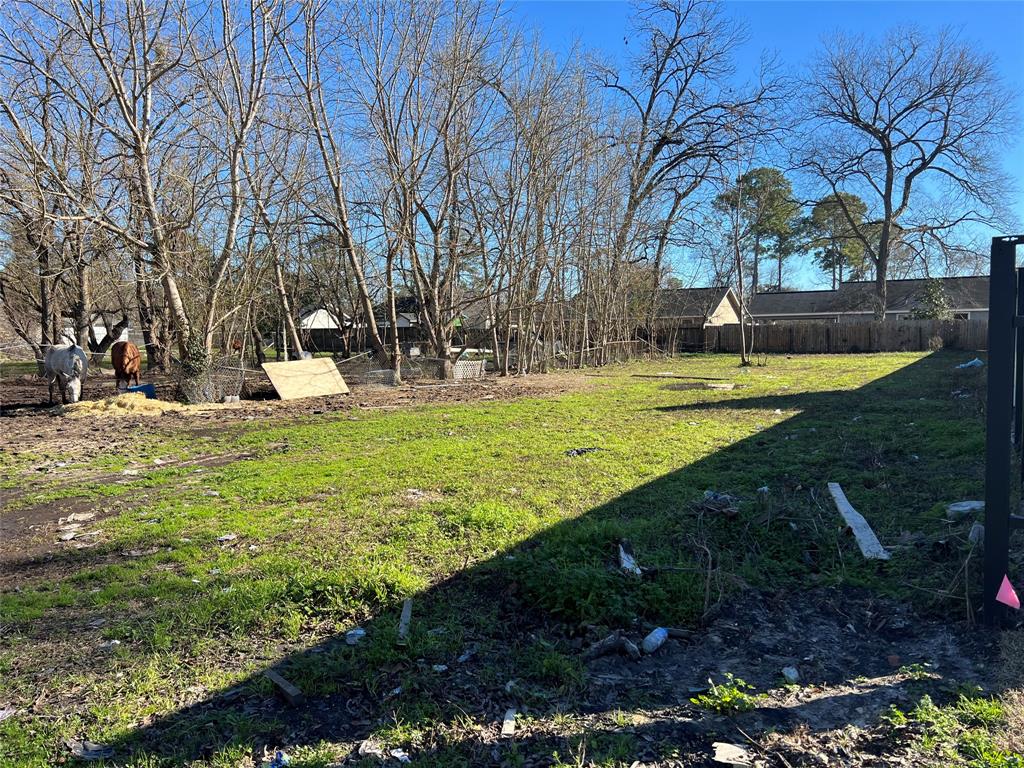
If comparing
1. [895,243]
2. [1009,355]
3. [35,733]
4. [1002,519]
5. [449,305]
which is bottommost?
[35,733]

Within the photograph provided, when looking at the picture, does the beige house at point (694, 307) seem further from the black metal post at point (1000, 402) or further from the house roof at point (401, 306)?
the black metal post at point (1000, 402)

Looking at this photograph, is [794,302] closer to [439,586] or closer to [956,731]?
[439,586]

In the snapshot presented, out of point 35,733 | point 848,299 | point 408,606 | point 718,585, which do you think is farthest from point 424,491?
point 848,299

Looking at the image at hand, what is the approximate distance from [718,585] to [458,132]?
49.5 feet

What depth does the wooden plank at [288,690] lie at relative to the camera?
7.86 feet

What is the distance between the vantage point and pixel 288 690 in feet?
7.95

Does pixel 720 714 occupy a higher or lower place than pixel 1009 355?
lower

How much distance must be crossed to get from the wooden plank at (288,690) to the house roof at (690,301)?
30.3 m

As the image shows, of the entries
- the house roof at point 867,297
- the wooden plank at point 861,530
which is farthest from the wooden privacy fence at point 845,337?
the wooden plank at point 861,530

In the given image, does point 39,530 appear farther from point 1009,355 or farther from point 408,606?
point 1009,355

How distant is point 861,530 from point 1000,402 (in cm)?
155

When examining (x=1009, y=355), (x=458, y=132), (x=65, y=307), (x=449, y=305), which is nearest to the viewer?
(x=1009, y=355)

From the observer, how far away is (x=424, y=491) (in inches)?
213

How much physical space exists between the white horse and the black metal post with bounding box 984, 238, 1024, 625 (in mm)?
13368
